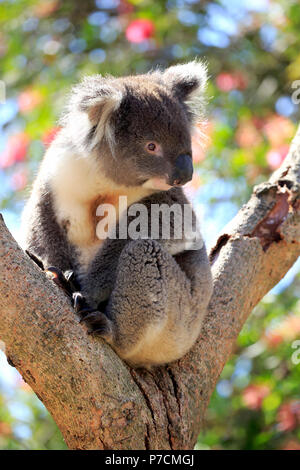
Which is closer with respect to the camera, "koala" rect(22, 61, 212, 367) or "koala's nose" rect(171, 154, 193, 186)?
"koala" rect(22, 61, 212, 367)

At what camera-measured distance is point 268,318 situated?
6074 mm

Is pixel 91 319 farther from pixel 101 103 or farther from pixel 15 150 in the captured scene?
pixel 15 150

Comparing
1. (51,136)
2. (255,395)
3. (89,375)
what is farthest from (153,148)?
(255,395)

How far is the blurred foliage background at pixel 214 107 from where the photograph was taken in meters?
5.89

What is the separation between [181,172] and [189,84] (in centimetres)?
99

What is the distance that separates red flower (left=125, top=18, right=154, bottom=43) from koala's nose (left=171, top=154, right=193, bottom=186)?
3.40 m

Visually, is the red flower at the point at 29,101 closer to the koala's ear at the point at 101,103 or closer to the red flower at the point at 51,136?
the red flower at the point at 51,136

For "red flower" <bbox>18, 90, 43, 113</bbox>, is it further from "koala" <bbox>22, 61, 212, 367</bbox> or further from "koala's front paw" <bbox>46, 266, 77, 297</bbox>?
"koala's front paw" <bbox>46, 266, 77, 297</bbox>

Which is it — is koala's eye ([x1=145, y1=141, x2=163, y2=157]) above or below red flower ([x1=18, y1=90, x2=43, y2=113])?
above

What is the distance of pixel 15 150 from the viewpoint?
7.12 metres

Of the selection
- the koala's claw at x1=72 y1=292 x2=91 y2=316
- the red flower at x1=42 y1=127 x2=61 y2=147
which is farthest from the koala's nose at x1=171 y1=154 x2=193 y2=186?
the red flower at x1=42 y1=127 x2=61 y2=147

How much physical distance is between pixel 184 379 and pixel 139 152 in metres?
1.52

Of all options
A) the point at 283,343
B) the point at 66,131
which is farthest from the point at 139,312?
the point at 283,343

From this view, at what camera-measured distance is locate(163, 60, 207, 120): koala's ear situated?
15.4 ft
